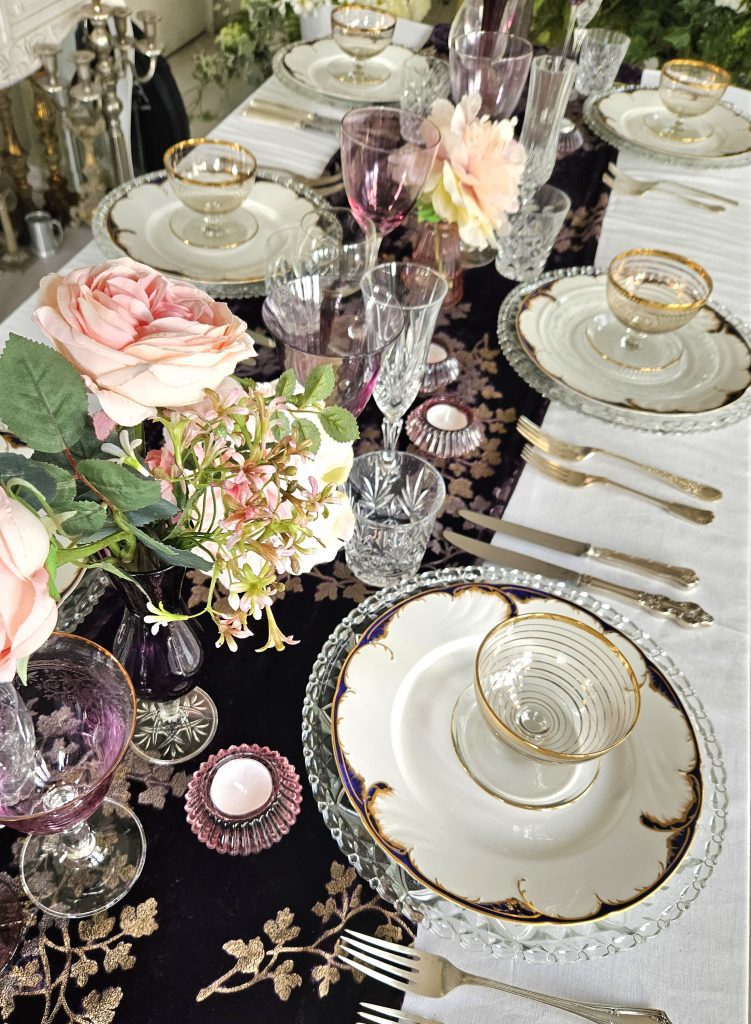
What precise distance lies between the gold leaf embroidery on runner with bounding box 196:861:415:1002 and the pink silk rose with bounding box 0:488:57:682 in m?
0.27

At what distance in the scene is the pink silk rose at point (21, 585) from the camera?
303mm

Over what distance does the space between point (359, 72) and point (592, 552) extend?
1.02 m

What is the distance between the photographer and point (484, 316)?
981 millimetres

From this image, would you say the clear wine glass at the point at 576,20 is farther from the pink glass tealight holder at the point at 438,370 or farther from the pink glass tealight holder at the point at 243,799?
the pink glass tealight holder at the point at 243,799

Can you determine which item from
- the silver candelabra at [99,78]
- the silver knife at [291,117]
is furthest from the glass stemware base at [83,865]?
the silver candelabra at [99,78]

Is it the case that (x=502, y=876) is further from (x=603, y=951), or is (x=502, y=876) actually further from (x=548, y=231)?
(x=548, y=231)

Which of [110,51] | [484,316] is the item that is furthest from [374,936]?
[110,51]

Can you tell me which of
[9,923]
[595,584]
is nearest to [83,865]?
[9,923]

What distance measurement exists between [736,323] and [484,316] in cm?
29

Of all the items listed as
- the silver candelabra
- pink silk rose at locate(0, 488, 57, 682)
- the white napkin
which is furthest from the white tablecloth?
the silver candelabra

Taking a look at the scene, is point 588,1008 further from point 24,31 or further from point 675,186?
point 24,31

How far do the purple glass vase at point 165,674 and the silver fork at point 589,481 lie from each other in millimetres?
385

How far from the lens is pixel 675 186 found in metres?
1.27

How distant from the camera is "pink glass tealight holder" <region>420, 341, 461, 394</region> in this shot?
0.88 metres
